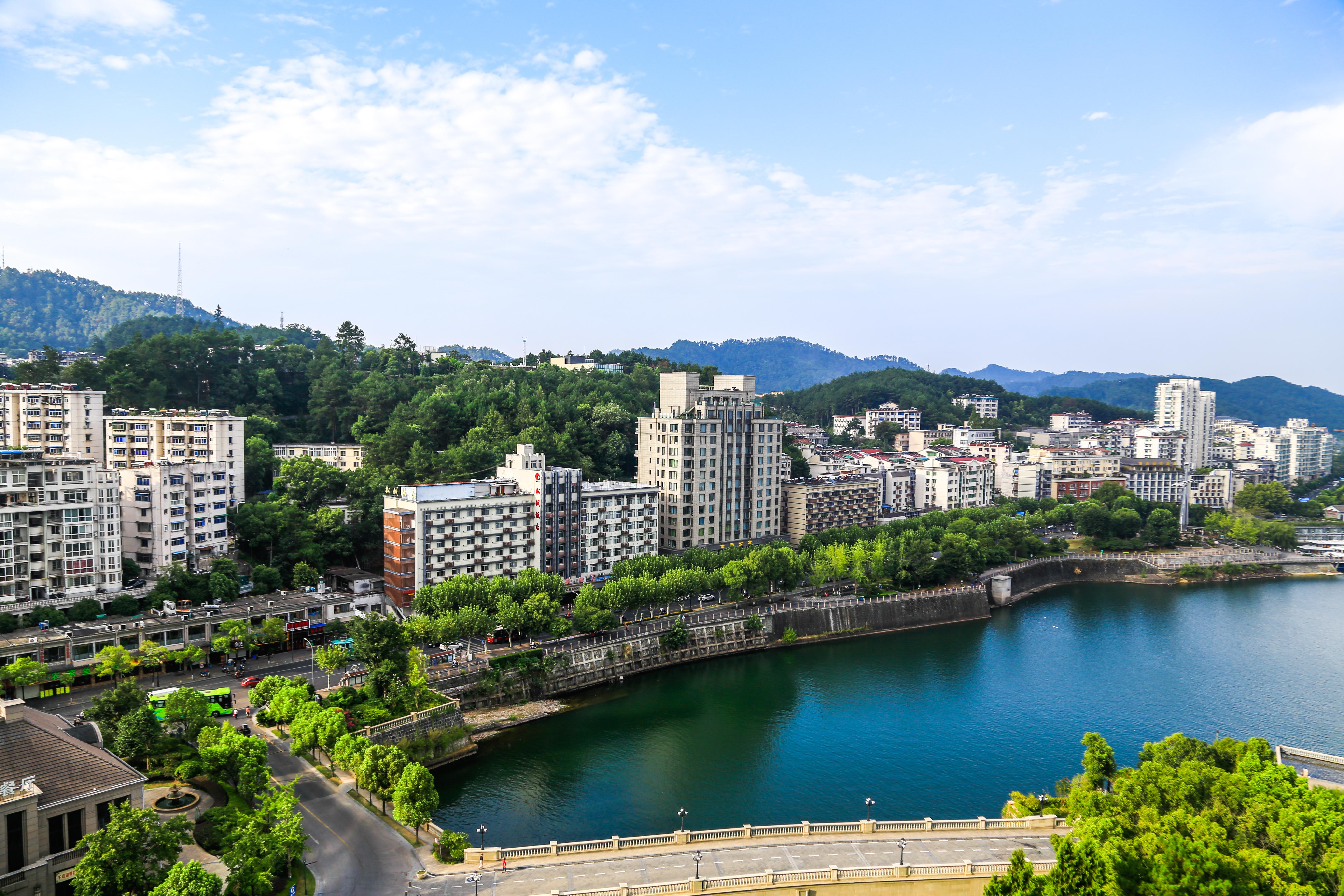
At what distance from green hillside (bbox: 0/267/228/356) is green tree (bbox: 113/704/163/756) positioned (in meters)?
101

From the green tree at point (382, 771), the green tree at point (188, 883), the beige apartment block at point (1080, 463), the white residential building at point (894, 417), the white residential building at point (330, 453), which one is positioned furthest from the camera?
the white residential building at point (894, 417)

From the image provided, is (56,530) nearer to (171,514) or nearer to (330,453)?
(171,514)

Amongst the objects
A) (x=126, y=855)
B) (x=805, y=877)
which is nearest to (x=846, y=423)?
(x=805, y=877)

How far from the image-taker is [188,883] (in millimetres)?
13219

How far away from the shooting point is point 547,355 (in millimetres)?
94500

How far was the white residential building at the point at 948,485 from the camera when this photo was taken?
6788 cm

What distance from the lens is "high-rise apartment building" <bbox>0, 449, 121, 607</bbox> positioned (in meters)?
29.3

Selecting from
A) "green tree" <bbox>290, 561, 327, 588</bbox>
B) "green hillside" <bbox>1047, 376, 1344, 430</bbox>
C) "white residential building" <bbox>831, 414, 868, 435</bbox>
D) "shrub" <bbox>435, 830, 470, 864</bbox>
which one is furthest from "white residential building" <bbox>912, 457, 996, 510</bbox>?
"green hillside" <bbox>1047, 376, 1344, 430</bbox>

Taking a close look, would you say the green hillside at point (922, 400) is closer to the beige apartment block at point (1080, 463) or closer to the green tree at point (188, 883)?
the beige apartment block at point (1080, 463)

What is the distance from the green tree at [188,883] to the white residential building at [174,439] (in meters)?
30.3

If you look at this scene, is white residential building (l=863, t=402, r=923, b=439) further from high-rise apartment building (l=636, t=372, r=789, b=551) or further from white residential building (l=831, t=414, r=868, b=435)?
high-rise apartment building (l=636, t=372, r=789, b=551)

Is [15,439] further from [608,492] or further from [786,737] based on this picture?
[786,737]

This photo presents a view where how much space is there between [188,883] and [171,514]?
81.2 feet

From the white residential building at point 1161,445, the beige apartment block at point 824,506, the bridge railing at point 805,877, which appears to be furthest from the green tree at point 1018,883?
the white residential building at point 1161,445
